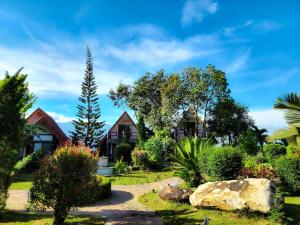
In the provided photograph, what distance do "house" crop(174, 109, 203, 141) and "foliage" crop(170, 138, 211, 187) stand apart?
22.4 meters

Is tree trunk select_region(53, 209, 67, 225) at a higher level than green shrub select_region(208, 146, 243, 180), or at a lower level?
lower

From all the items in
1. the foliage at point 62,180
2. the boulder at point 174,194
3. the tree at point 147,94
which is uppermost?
the tree at point 147,94

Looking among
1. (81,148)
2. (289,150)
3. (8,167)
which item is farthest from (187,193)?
(289,150)

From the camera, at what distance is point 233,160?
1307 cm

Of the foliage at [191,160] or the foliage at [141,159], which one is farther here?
the foliage at [141,159]

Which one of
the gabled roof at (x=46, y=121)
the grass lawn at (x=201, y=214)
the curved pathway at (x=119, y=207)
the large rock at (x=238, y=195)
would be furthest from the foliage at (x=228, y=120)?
the large rock at (x=238, y=195)

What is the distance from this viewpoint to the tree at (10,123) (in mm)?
9789

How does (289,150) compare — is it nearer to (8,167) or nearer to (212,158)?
(212,158)

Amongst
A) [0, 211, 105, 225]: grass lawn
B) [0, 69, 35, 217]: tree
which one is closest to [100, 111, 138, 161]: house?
[0, 211, 105, 225]: grass lawn

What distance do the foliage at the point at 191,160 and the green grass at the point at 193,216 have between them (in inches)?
99.8

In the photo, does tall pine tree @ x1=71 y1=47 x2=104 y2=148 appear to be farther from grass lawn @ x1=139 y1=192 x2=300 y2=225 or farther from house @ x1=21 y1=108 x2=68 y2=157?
grass lawn @ x1=139 y1=192 x2=300 y2=225

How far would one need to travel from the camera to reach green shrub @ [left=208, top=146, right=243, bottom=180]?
13.0 m

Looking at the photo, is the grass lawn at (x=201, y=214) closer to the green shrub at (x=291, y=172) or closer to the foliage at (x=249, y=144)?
the green shrub at (x=291, y=172)

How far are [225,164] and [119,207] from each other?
4625mm
